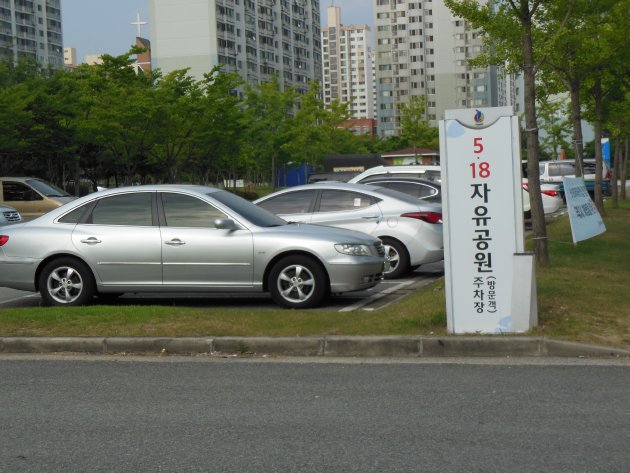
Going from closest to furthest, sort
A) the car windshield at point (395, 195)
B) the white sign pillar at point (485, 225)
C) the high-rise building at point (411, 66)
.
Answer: the white sign pillar at point (485, 225), the car windshield at point (395, 195), the high-rise building at point (411, 66)

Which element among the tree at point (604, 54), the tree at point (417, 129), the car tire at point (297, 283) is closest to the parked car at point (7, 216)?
the tree at point (604, 54)

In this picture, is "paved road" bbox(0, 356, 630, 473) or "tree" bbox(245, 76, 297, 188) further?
"tree" bbox(245, 76, 297, 188)

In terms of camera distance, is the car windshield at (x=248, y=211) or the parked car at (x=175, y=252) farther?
the car windshield at (x=248, y=211)

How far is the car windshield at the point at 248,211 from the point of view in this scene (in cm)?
1162

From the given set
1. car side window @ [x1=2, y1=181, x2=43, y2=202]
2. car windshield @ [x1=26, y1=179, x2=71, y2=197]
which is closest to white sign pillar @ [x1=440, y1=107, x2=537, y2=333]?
car side window @ [x1=2, y1=181, x2=43, y2=202]

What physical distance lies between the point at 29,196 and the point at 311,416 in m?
30.9

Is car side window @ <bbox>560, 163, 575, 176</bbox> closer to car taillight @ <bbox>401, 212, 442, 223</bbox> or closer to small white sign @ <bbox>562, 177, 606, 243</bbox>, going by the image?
small white sign @ <bbox>562, 177, 606, 243</bbox>

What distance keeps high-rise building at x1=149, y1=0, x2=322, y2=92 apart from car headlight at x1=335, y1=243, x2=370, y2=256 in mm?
94430

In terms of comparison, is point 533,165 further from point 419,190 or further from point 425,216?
point 419,190

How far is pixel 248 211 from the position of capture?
11.9m

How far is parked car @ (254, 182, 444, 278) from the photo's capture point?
1459 cm

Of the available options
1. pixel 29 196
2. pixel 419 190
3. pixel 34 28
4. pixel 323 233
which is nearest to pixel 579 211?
pixel 419 190

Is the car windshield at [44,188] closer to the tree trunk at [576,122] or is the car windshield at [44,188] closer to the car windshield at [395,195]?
the tree trunk at [576,122]

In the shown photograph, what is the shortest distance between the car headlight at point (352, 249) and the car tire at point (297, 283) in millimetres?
330
